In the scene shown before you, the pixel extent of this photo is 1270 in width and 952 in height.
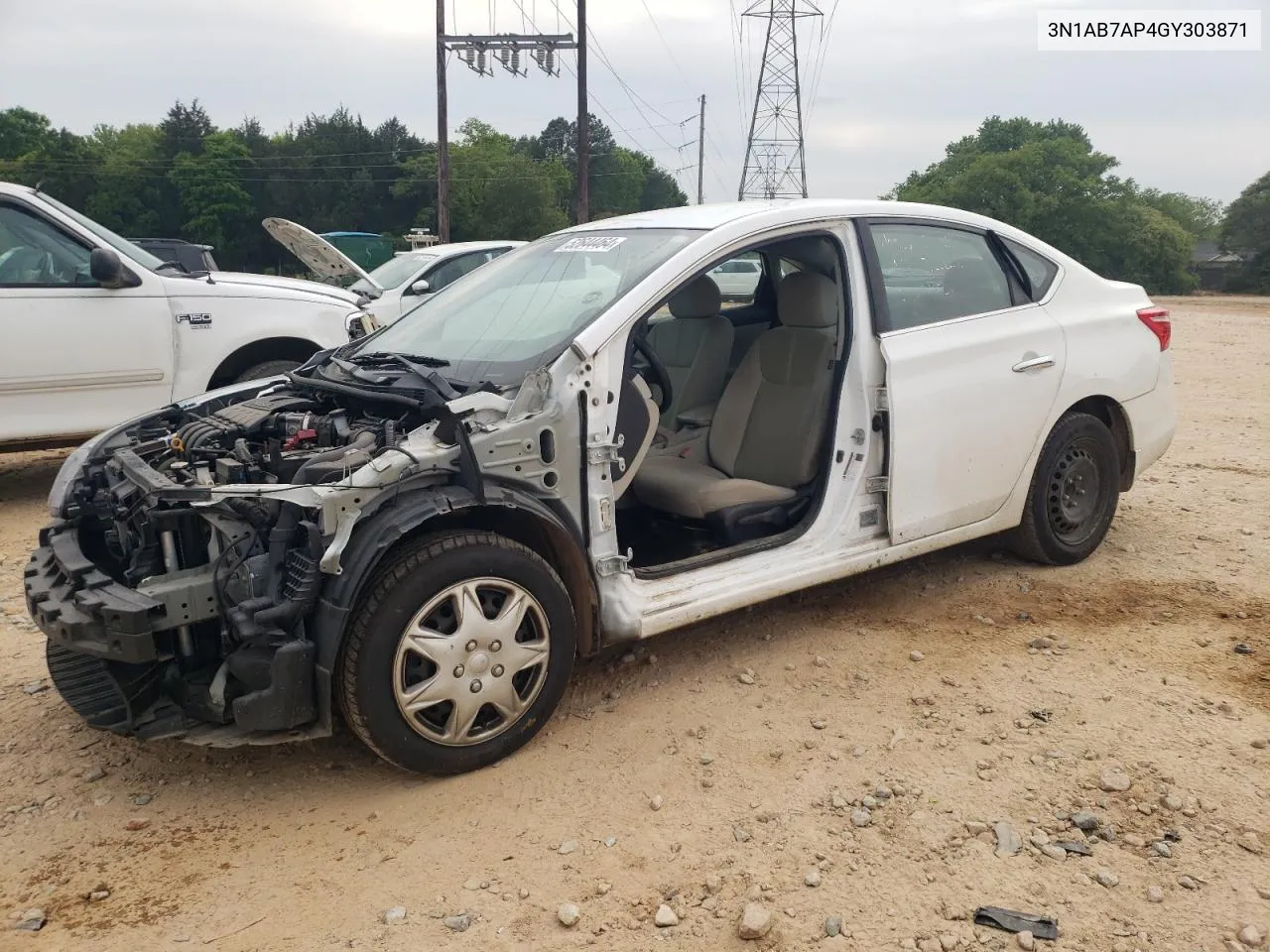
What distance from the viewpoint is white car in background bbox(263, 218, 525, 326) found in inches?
276

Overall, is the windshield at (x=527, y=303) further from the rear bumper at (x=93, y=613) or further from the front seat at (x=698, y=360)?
the rear bumper at (x=93, y=613)

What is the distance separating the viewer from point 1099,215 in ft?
159

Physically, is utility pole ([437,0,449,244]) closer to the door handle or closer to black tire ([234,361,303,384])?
black tire ([234,361,303,384])

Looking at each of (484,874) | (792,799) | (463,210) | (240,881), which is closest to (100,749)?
(240,881)

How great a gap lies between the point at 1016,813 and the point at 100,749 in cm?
291

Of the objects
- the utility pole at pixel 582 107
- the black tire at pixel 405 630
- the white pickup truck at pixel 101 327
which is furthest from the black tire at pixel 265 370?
the utility pole at pixel 582 107

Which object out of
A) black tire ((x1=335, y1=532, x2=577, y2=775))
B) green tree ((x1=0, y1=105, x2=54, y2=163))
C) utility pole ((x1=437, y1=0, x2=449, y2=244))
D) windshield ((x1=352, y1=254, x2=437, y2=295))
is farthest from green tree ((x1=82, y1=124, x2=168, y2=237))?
black tire ((x1=335, y1=532, x2=577, y2=775))

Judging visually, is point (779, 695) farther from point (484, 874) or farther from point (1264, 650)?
point (1264, 650)

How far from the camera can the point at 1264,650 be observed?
3.94 m

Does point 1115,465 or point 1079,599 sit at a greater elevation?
point 1115,465

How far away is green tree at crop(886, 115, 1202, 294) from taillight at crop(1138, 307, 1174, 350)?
142ft

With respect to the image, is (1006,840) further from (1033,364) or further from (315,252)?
(315,252)

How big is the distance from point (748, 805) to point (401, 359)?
6.41ft

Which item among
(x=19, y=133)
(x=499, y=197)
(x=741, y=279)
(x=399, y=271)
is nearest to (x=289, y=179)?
(x=499, y=197)
